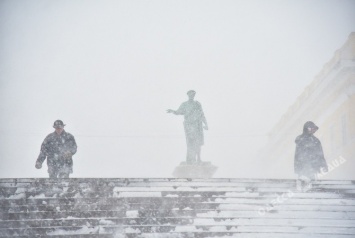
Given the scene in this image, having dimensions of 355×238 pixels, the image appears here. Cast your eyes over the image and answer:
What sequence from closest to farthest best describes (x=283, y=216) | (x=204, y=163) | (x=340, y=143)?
(x=283, y=216)
(x=204, y=163)
(x=340, y=143)

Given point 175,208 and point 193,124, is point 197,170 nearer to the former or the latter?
point 193,124

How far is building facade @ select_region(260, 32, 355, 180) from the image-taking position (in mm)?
17703

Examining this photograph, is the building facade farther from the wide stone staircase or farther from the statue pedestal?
the wide stone staircase

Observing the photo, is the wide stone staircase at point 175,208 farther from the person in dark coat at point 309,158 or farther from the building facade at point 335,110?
the building facade at point 335,110

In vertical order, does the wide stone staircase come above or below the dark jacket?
below

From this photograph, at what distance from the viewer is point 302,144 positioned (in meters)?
9.05

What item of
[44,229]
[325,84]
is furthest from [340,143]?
[44,229]

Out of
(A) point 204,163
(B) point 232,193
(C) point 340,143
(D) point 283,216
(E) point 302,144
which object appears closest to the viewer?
(D) point 283,216

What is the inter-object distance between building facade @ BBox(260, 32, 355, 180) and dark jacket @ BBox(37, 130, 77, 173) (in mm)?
12521

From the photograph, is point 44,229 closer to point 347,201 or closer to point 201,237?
point 201,237

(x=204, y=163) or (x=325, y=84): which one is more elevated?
(x=325, y=84)

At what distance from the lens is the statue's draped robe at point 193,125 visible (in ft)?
38.0

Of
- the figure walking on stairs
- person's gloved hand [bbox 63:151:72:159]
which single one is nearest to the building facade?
the figure walking on stairs

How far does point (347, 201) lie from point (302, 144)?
1.86m
